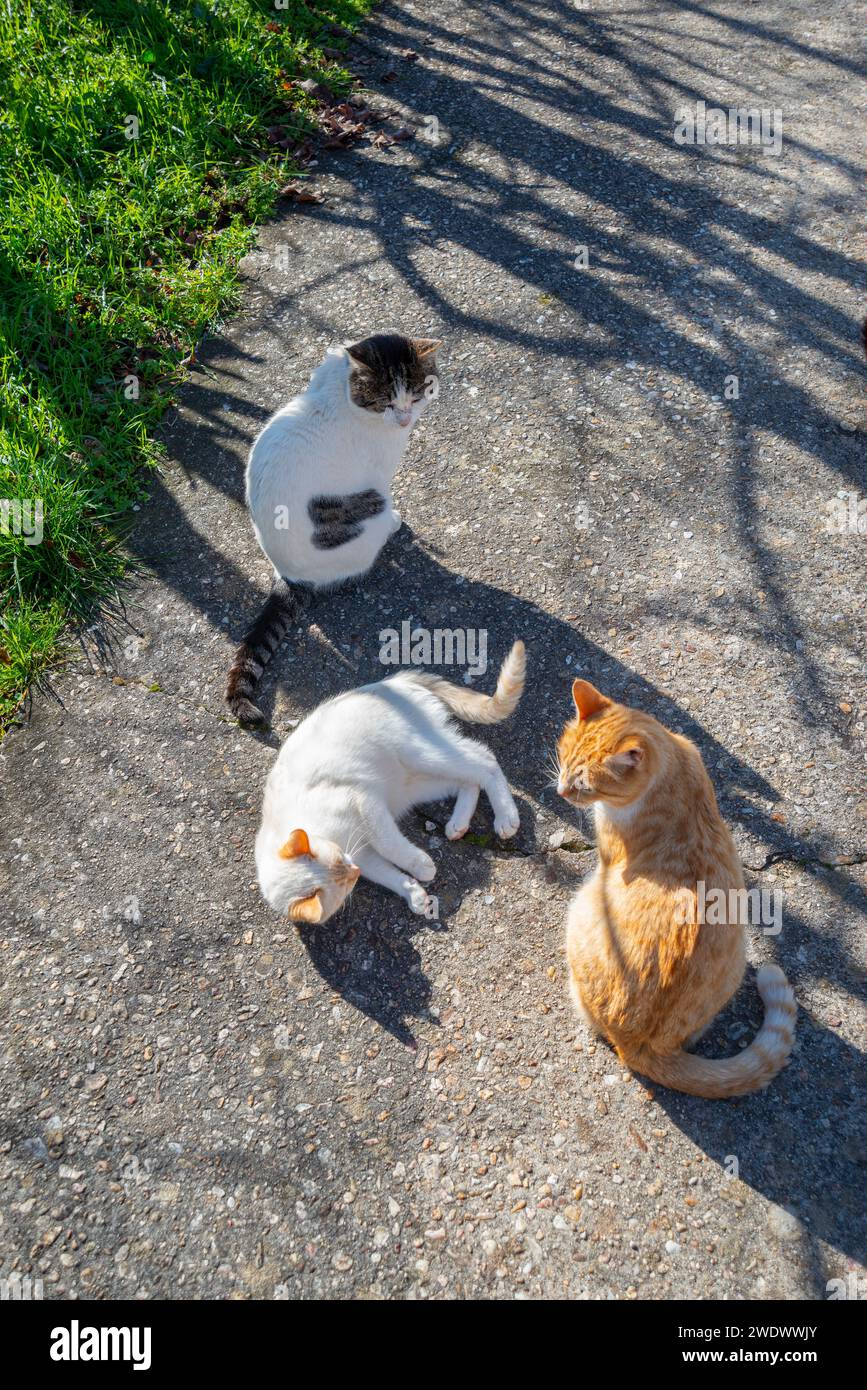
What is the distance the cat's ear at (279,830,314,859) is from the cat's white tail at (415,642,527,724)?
0.90 metres

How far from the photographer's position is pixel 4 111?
6246 millimetres

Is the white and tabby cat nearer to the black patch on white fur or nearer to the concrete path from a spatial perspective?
the black patch on white fur

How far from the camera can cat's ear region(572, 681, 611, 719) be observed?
120 inches

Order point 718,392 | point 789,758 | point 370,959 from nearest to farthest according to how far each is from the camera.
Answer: point 370,959, point 789,758, point 718,392

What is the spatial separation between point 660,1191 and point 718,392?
155 inches

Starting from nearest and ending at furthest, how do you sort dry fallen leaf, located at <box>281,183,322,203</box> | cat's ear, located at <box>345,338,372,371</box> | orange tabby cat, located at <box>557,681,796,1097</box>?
orange tabby cat, located at <box>557,681,796,1097</box> < cat's ear, located at <box>345,338,372,371</box> < dry fallen leaf, located at <box>281,183,322,203</box>

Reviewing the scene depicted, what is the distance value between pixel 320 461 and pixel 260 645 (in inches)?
33.9

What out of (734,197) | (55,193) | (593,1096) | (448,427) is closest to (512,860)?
(593,1096)

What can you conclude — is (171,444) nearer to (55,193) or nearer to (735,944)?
(55,193)

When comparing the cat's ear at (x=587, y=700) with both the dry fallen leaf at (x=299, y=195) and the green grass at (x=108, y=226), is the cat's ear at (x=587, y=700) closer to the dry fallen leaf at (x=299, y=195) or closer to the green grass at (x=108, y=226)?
the green grass at (x=108, y=226)

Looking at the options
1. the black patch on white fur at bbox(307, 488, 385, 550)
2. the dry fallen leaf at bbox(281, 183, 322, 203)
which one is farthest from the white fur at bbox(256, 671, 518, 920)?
the dry fallen leaf at bbox(281, 183, 322, 203)

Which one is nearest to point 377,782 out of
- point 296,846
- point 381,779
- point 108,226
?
point 381,779

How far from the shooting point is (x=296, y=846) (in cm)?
Result: 309

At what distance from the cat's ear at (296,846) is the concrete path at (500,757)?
490mm
